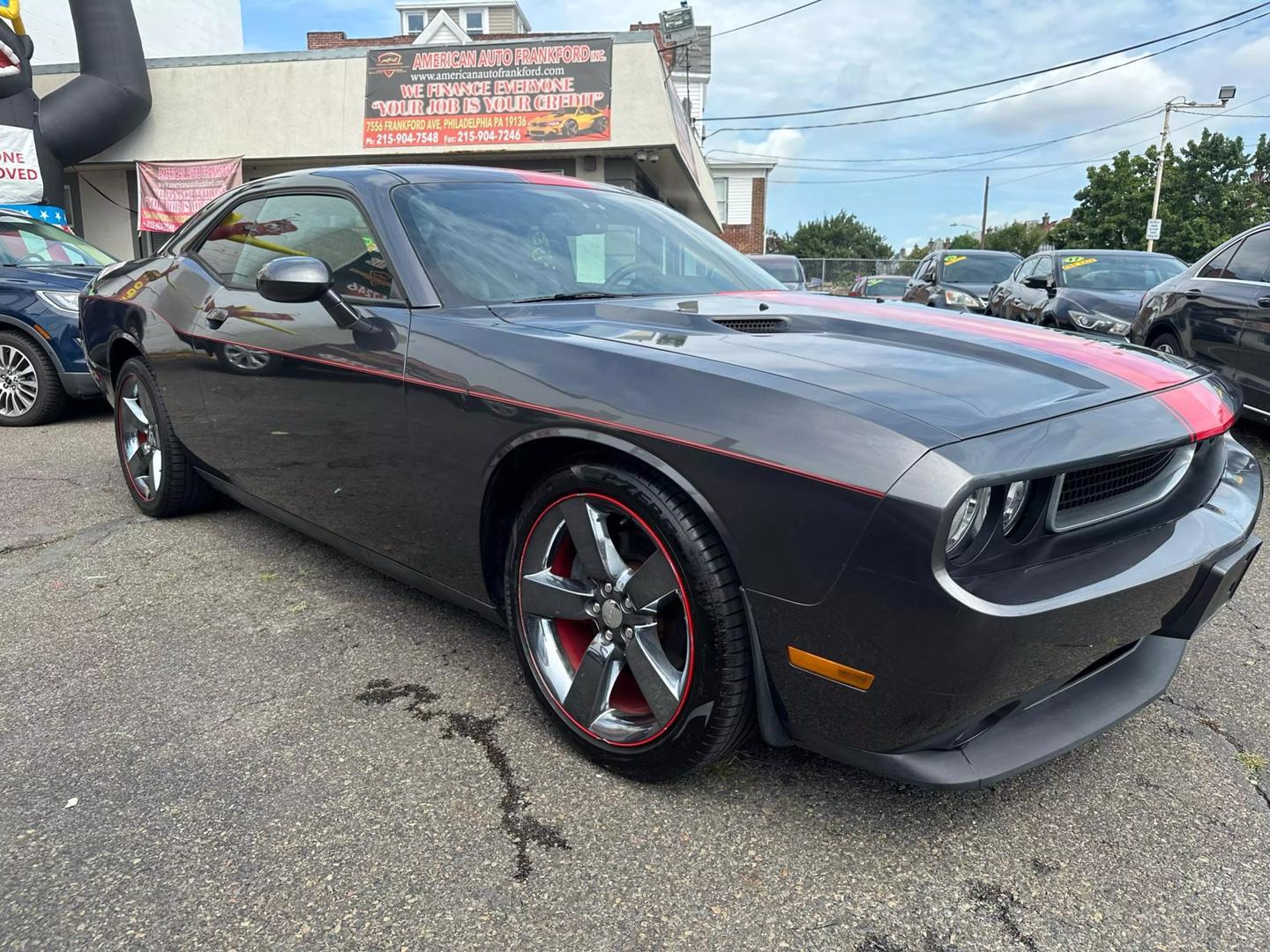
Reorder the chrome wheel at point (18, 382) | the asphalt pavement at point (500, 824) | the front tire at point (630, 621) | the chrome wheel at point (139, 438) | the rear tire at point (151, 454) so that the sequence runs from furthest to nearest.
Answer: the chrome wheel at point (18, 382)
the chrome wheel at point (139, 438)
the rear tire at point (151, 454)
the front tire at point (630, 621)
the asphalt pavement at point (500, 824)

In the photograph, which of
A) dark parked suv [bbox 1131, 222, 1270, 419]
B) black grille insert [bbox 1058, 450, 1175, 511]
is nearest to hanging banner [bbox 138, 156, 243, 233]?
dark parked suv [bbox 1131, 222, 1270, 419]

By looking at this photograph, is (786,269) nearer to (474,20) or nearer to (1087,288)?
(1087,288)

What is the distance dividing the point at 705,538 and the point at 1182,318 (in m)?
5.38

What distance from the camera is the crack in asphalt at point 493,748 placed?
1.83 meters

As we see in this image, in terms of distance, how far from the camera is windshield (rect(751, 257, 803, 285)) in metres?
12.5

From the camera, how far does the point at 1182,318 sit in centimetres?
570

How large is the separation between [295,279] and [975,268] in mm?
11601

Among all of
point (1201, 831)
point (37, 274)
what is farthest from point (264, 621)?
point (37, 274)

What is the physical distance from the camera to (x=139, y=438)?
13.2 feet

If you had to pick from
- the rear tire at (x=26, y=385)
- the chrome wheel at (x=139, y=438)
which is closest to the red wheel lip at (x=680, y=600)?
the chrome wheel at (x=139, y=438)

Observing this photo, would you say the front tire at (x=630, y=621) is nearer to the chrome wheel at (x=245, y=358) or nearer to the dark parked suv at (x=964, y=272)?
the chrome wheel at (x=245, y=358)

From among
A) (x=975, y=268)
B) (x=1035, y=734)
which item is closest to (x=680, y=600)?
(x=1035, y=734)

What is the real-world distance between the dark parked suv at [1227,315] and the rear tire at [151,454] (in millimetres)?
5450

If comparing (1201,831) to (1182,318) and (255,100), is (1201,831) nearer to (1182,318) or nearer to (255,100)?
(1182,318)
